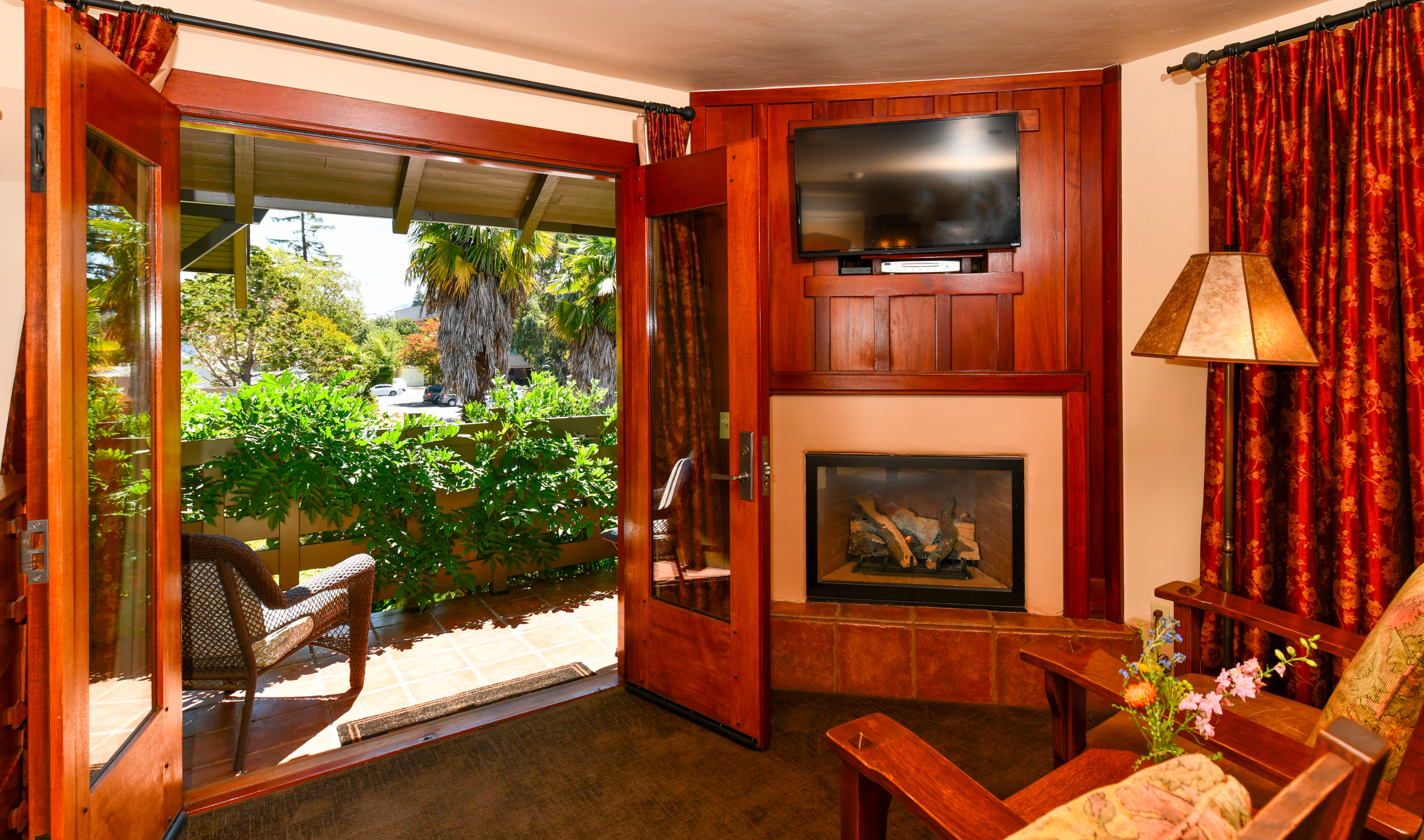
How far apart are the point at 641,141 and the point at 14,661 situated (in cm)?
240

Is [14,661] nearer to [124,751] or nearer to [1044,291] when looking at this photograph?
[124,751]

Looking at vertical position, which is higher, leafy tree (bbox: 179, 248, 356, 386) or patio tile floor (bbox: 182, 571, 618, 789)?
leafy tree (bbox: 179, 248, 356, 386)

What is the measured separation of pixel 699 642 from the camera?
2.70m

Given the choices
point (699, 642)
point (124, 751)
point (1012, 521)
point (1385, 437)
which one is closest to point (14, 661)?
point (124, 751)

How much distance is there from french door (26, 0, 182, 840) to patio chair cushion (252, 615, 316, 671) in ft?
1.65

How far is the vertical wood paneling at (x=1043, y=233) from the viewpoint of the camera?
2848 millimetres

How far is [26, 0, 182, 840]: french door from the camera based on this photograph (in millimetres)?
1509

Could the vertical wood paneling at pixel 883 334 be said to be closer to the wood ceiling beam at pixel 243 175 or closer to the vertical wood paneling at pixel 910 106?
the vertical wood paneling at pixel 910 106

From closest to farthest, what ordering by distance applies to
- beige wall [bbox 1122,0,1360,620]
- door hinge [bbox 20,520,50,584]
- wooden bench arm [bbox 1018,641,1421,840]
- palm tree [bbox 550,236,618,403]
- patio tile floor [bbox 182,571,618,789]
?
wooden bench arm [bbox 1018,641,1421,840] < door hinge [bbox 20,520,50,584] < beige wall [bbox 1122,0,1360,620] < patio tile floor [bbox 182,571,618,789] < palm tree [bbox 550,236,618,403]

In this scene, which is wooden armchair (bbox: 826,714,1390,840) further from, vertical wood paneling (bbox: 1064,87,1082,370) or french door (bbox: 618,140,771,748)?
vertical wood paneling (bbox: 1064,87,1082,370)

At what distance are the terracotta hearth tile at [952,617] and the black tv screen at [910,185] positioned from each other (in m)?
1.40

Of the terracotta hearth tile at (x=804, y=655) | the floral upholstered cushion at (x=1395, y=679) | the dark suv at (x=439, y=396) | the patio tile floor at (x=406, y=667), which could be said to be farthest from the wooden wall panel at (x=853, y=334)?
the dark suv at (x=439, y=396)

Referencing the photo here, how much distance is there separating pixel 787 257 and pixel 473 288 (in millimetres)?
6513

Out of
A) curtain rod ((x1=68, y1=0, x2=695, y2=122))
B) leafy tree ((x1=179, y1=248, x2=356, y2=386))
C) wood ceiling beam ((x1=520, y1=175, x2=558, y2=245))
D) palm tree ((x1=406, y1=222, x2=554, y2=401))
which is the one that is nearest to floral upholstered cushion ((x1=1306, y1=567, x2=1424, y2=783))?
curtain rod ((x1=68, y1=0, x2=695, y2=122))
